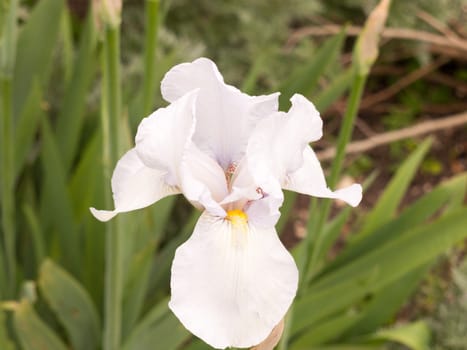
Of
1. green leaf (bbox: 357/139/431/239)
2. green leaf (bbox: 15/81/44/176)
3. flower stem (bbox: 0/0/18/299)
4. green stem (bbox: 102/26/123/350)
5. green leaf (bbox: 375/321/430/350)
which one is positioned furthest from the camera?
green leaf (bbox: 357/139/431/239)

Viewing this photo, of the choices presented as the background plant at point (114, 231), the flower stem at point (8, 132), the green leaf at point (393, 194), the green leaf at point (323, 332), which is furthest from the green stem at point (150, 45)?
the green leaf at point (393, 194)

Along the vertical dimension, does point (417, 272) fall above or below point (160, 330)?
below

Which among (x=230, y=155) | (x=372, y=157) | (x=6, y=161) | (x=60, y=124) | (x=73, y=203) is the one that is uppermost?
(x=230, y=155)

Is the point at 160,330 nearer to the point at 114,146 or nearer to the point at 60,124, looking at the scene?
the point at 114,146

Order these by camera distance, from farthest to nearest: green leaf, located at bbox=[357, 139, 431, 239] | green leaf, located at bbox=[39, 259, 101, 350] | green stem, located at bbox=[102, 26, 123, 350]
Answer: green leaf, located at bbox=[357, 139, 431, 239] < green leaf, located at bbox=[39, 259, 101, 350] < green stem, located at bbox=[102, 26, 123, 350]

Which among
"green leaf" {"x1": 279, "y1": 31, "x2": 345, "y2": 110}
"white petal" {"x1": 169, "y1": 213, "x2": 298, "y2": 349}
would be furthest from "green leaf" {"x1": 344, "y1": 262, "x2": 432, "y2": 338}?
"white petal" {"x1": 169, "y1": 213, "x2": 298, "y2": 349}

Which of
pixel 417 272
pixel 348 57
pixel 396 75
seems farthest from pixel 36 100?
pixel 396 75

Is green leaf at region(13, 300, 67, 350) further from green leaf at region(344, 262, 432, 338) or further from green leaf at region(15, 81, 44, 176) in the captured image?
green leaf at region(344, 262, 432, 338)
